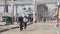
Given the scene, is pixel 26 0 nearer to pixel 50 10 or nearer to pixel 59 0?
pixel 59 0

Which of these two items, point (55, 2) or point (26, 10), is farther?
point (26, 10)

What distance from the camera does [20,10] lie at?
9344 cm

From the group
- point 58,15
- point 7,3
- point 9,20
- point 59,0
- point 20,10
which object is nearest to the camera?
point 58,15

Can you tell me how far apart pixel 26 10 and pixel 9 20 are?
46425mm

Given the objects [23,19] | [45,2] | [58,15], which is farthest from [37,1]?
[23,19]

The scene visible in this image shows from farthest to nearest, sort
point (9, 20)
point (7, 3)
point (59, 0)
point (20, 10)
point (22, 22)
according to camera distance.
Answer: point (20, 10), point (7, 3), point (59, 0), point (9, 20), point (22, 22)

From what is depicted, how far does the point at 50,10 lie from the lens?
119625 mm

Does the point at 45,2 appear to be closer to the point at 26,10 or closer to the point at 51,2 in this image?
the point at 51,2

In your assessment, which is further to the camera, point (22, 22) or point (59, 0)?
point (59, 0)

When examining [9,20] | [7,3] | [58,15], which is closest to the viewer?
[58,15]

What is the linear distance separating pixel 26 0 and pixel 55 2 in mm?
10930

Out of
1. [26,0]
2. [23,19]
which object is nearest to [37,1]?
[26,0]

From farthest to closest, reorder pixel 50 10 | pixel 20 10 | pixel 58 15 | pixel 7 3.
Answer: pixel 50 10, pixel 20 10, pixel 7 3, pixel 58 15

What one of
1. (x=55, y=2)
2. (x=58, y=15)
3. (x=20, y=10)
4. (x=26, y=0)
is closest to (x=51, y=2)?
(x=55, y=2)
